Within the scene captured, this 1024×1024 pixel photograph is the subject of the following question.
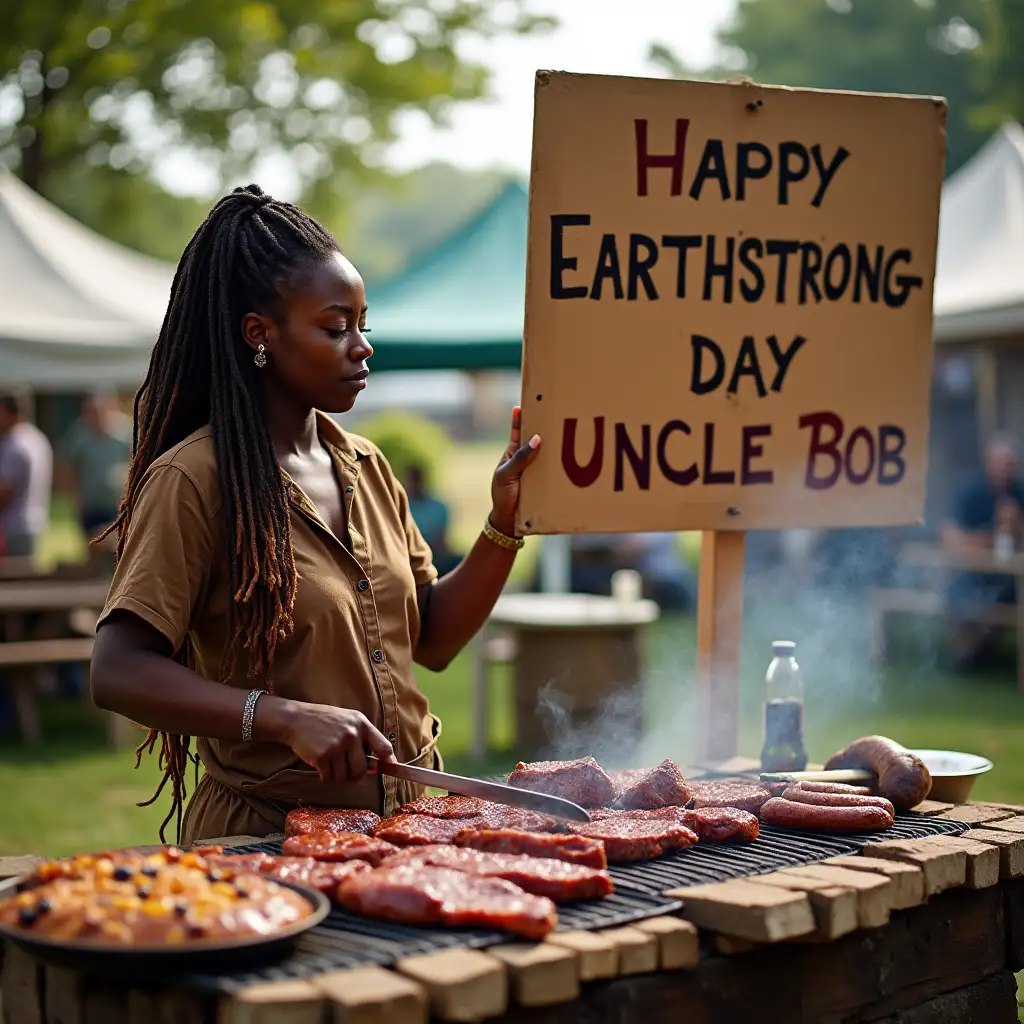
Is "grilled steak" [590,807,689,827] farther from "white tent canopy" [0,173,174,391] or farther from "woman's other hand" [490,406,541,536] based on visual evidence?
"white tent canopy" [0,173,174,391]

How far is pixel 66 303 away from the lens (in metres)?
11.6

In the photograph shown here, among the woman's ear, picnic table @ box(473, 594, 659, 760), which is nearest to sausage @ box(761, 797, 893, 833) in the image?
the woman's ear

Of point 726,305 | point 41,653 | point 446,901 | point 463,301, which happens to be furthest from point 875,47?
point 446,901

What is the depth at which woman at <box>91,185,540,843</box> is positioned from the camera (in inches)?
108

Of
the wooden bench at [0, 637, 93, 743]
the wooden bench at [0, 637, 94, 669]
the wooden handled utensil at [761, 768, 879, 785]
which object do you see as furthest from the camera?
the wooden bench at [0, 637, 93, 743]

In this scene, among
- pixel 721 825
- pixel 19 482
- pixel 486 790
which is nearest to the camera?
pixel 486 790

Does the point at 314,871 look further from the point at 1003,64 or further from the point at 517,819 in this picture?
the point at 1003,64

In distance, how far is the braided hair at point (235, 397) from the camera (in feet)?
9.43

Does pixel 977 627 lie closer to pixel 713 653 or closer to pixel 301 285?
pixel 713 653

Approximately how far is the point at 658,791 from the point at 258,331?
1.30 metres

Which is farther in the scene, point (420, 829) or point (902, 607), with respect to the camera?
point (902, 607)

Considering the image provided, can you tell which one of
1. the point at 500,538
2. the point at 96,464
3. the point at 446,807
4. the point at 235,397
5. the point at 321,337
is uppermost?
the point at 96,464

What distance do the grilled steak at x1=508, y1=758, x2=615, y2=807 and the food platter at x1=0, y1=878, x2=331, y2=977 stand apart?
0.97m

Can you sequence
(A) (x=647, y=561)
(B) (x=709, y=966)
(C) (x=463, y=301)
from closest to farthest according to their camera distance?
(B) (x=709, y=966), (C) (x=463, y=301), (A) (x=647, y=561)
